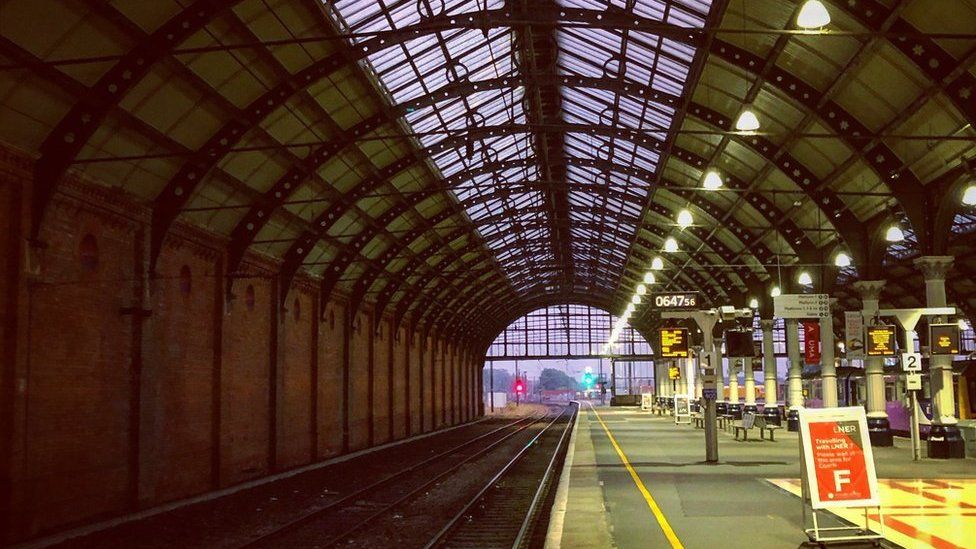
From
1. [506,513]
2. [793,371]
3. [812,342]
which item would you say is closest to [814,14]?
[506,513]

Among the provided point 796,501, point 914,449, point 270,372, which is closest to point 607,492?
point 796,501

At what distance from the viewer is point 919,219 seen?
23.8m

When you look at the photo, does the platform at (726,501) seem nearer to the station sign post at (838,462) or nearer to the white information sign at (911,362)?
the station sign post at (838,462)

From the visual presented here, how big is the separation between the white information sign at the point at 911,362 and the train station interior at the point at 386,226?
0.06 m

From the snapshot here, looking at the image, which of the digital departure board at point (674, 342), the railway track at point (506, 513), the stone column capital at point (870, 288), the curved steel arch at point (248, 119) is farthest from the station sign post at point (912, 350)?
the curved steel arch at point (248, 119)

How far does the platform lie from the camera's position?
12.6 m

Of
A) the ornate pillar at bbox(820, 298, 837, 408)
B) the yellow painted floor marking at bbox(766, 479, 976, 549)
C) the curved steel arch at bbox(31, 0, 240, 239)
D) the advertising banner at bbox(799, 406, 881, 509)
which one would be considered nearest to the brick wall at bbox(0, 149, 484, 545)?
the curved steel arch at bbox(31, 0, 240, 239)

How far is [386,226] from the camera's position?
3219 centimetres

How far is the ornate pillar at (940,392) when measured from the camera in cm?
2425

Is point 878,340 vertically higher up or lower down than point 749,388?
higher up

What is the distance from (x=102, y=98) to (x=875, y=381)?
23.3m

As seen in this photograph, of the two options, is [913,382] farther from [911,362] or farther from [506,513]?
[506,513]

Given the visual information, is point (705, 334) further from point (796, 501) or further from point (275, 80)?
point (275, 80)

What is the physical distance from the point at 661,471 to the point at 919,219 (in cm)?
922
